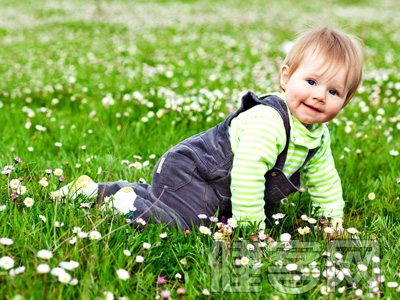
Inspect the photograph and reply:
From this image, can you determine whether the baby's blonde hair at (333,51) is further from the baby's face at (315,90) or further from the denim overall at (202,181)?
the denim overall at (202,181)

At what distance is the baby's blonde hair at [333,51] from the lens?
12.0ft

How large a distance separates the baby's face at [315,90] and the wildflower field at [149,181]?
30.1 inches

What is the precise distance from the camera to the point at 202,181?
3922mm

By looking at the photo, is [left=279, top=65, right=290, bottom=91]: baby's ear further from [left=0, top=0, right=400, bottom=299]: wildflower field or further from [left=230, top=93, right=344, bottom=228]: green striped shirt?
[left=0, top=0, right=400, bottom=299]: wildflower field

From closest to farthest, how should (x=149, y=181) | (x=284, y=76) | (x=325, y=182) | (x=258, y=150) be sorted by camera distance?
(x=258, y=150) → (x=284, y=76) → (x=325, y=182) → (x=149, y=181)

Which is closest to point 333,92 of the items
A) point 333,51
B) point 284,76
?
point 333,51

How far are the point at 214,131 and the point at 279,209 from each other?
0.84m

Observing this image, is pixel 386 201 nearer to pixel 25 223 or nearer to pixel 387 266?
pixel 387 266

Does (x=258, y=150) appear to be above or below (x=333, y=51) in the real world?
below

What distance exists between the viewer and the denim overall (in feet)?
12.5

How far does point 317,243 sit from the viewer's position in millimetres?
3455

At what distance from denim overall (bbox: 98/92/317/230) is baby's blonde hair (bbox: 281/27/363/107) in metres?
0.38

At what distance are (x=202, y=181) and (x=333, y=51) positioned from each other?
4.45 feet

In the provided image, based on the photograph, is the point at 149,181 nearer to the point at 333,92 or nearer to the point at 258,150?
the point at 258,150
